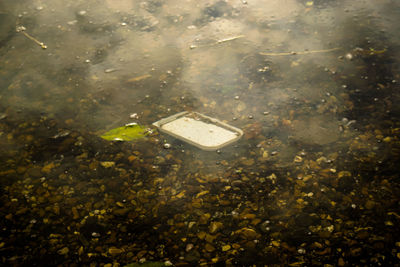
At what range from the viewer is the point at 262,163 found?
237 centimetres

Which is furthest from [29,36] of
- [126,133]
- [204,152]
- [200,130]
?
[204,152]

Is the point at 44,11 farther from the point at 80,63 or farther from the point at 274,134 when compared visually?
the point at 274,134

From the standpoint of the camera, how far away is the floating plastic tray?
8.63 ft

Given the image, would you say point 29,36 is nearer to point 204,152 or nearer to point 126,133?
point 126,133

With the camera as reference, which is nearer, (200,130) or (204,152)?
(204,152)

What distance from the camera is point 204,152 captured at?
2.54 meters

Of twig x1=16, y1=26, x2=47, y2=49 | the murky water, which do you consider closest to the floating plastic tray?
the murky water

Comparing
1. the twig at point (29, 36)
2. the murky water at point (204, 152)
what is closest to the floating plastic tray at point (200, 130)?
the murky water at point (204, 152)

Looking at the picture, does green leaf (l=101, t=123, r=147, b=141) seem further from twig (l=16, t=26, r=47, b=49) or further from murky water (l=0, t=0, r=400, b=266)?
twig (l=16, t=26, r=47, b=49)

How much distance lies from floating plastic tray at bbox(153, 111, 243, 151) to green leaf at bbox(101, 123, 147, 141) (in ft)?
0.49

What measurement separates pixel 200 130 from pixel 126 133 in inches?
23.9

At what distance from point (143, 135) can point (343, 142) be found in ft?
5.00

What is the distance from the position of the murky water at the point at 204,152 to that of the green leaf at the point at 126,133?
0.24 ft

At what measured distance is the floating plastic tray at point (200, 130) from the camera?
8.63 feet
